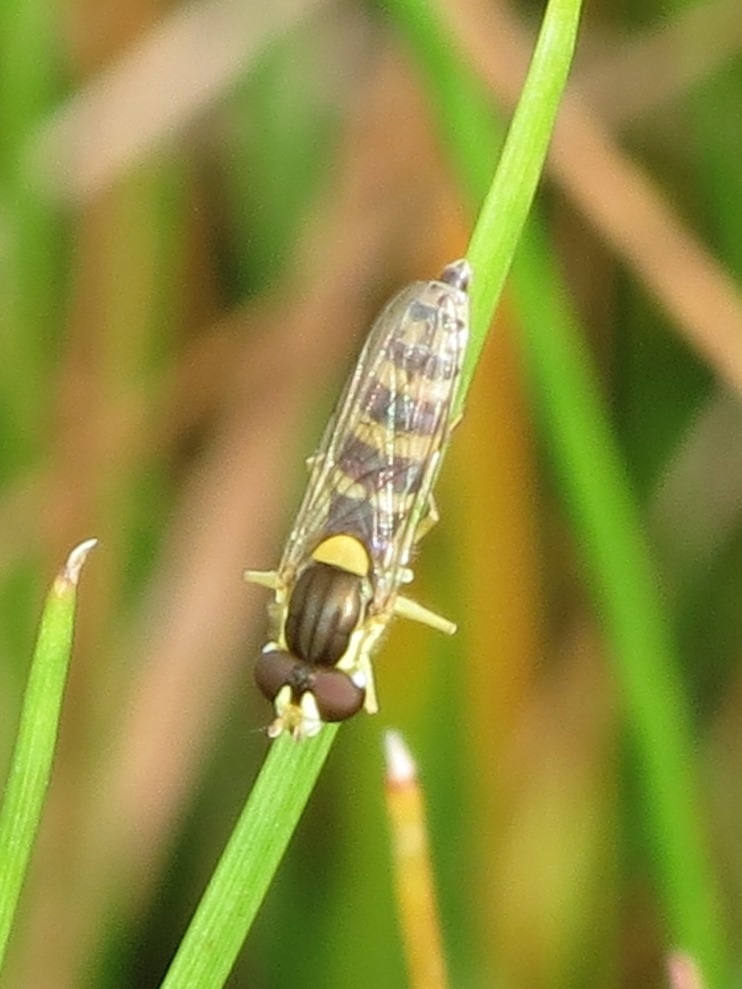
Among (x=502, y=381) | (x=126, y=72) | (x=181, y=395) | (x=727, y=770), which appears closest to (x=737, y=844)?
(x=727, y=770)

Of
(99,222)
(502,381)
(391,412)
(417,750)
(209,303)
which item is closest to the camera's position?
(391,412)

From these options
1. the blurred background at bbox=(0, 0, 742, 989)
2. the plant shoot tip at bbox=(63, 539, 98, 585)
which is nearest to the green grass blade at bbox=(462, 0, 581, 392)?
the plant shoot tip at bbox=(63, 539, 98, 585)

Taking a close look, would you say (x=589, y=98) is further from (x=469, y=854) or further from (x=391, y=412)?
(x=469, y=854)

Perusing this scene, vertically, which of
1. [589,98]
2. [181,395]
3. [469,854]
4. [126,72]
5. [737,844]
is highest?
[126,72]

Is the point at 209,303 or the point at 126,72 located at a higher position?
the point at 126,72

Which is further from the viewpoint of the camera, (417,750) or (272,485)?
(272,485)

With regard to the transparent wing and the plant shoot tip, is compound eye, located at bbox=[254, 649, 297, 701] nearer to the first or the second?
the transparent wing
